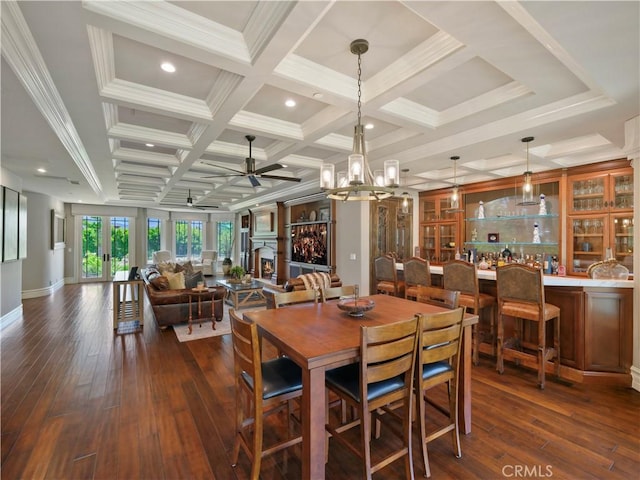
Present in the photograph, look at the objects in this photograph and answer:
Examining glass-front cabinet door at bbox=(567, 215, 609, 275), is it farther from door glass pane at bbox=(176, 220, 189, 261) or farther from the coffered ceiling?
door glass pane at bbox=(176, 220, 189, 261)

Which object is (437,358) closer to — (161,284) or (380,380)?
(380,380)

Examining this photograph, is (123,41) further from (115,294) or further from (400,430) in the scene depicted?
(115,294)

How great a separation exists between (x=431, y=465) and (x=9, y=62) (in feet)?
12.0

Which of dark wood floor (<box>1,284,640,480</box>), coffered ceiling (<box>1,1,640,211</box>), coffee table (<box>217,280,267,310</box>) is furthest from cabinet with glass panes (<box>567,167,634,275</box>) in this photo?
coffee table (<box>217,280,267,310</box>)

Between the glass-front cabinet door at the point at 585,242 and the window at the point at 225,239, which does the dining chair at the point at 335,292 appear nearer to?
the glass-front cabinet door at the point at 585,242

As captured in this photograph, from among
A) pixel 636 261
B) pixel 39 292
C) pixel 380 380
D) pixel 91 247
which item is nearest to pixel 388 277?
pixel 636 261

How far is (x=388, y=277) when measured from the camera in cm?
451

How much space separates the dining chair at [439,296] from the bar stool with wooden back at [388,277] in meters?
1.32

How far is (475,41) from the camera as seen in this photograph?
1.88 m

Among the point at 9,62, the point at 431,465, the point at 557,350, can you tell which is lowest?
the point at 431,465

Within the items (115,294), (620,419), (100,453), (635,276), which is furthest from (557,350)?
(115,294)

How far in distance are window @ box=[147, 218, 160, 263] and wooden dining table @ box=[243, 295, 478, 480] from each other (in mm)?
10525

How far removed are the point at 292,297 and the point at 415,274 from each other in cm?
193

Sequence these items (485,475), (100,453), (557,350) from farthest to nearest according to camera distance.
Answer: (557,350), (100,453), (485,475)
